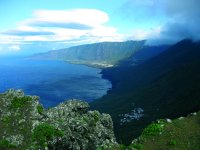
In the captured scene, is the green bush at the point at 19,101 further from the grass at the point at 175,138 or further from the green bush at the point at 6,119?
the grass at the point at 175,138

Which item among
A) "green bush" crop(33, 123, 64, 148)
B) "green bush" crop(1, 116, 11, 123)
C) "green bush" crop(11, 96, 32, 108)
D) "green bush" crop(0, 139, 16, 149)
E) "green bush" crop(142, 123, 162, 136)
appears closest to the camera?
"green bush" crop(33, 123, 64, 148)

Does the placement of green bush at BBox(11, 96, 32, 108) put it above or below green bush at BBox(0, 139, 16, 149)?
above

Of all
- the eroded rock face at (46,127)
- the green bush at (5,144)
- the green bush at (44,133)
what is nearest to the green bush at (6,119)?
the eroded rock face at (46,127)

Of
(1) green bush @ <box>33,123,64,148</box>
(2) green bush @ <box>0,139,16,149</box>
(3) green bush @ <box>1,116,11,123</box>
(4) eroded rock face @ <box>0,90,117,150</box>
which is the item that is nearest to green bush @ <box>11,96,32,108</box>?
(4) eroded rock face @ <box>0,90,117,150</box>

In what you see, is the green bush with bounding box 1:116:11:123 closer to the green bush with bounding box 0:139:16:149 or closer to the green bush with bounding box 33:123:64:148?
the green bush with bounding box 0:139:16:149

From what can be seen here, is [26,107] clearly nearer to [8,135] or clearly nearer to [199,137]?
[8,135]

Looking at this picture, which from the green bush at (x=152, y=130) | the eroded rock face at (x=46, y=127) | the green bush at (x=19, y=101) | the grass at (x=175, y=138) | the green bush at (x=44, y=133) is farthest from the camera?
the green bush at (x=19, y=101)

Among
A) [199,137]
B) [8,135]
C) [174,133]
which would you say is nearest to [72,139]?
[8,135]

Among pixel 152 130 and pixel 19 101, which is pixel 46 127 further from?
pixel 152 130
